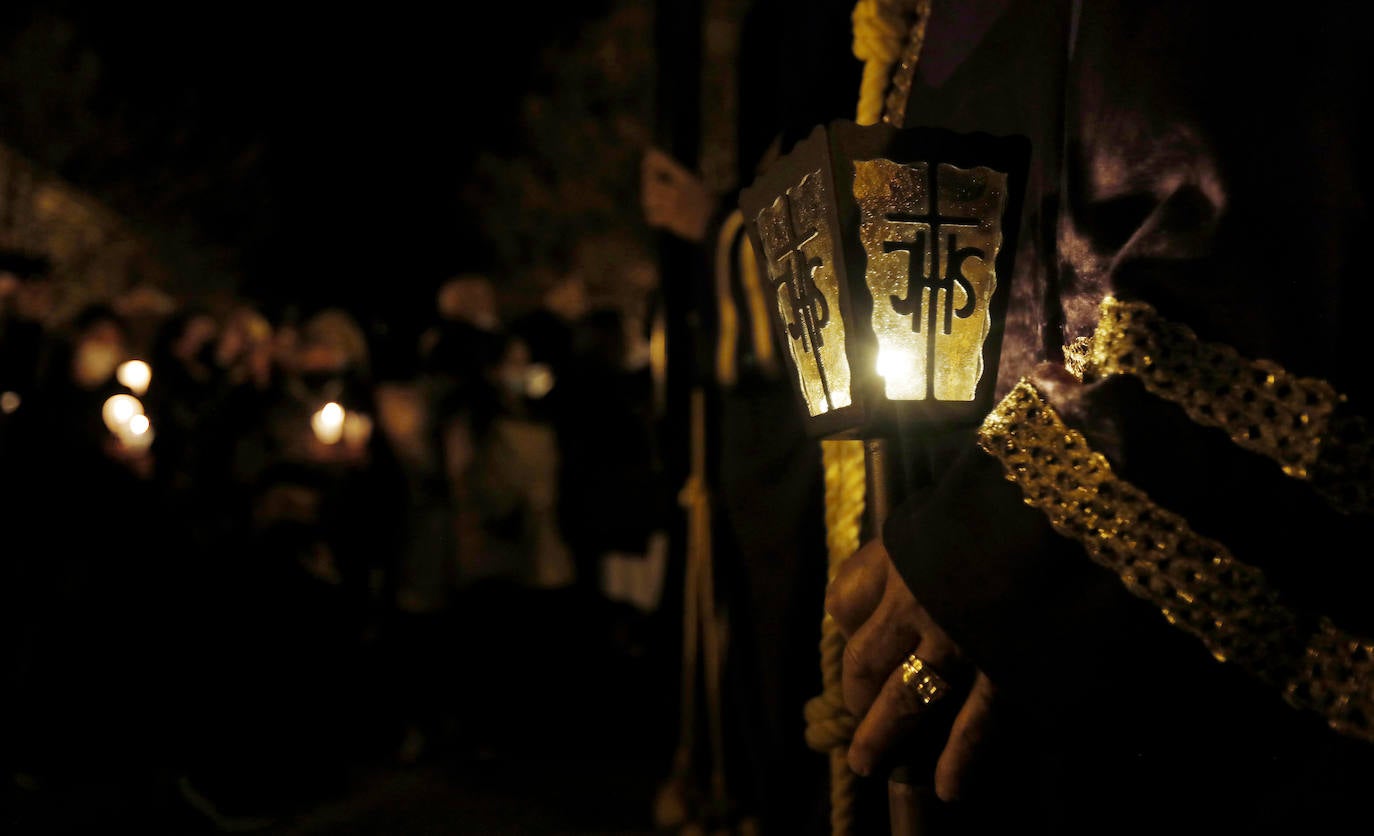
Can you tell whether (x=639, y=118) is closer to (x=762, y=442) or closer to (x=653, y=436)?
(x=653, y=436)

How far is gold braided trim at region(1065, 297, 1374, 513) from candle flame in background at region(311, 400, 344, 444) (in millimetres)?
4027

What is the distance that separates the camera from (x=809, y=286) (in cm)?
99

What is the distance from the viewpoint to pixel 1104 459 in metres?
0.84

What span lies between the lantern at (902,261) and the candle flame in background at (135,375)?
3.85 meters

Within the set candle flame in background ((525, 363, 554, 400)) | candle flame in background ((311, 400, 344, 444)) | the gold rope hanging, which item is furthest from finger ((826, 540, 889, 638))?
candle flame in background ((311, 400, 344, 444))

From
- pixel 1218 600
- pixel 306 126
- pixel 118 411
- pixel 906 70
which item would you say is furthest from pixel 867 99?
pixel 306 126

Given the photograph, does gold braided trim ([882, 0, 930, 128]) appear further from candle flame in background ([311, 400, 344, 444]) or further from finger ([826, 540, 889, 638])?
candle flame in background ([311, 400, 344, 444])

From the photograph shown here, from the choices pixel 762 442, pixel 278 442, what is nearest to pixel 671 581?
pixel 762 442

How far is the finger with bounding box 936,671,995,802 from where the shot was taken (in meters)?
0.87

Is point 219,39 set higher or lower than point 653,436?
higher

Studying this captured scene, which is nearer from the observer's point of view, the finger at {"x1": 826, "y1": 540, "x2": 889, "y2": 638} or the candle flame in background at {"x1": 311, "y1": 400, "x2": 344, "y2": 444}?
the finger at {"x1": 826, "y1": 540, "x2": 889, "y2": 638}

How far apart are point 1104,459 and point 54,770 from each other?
13.6 feet

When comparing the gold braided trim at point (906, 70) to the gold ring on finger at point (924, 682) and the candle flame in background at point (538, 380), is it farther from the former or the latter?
the candle flame in background at point (538, 380)

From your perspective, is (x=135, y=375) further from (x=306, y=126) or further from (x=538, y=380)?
(x=306, y=126)
